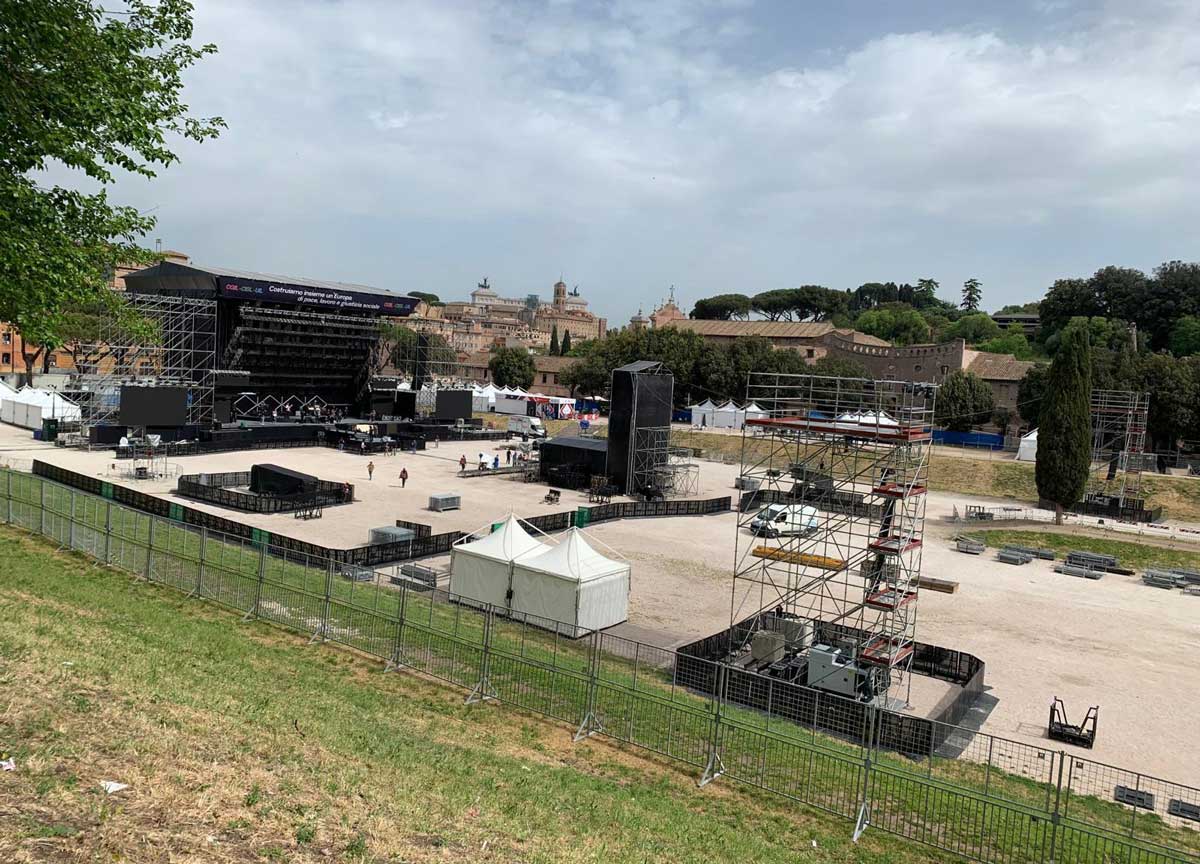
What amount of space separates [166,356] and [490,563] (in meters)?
45.2

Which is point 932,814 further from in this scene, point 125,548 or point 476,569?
point 125,548

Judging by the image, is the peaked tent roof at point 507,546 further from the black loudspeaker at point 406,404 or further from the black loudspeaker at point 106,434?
the black loudspeaker at point 406,404

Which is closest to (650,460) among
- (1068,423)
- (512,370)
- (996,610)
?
(1068,423)

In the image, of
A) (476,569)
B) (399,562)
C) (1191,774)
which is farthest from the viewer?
(399,562)

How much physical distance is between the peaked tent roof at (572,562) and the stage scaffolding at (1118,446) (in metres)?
34.8

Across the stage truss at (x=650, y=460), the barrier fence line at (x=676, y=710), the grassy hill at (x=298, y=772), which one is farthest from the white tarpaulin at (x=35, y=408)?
the grassy hill at (x=298, y=772)

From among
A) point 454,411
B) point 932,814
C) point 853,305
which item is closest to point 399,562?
point 932,814

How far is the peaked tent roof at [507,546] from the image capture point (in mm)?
20781

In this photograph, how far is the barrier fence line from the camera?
10336 millimetres

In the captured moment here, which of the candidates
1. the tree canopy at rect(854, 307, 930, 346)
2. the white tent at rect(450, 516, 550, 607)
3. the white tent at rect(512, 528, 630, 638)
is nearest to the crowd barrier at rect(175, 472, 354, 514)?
the white tent at rect(450, 516, 550, 607)

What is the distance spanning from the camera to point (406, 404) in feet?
219

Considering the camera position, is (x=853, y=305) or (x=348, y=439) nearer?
(x=348, y=439)

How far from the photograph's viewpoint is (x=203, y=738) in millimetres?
8430

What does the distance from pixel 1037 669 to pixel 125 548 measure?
21.5m
